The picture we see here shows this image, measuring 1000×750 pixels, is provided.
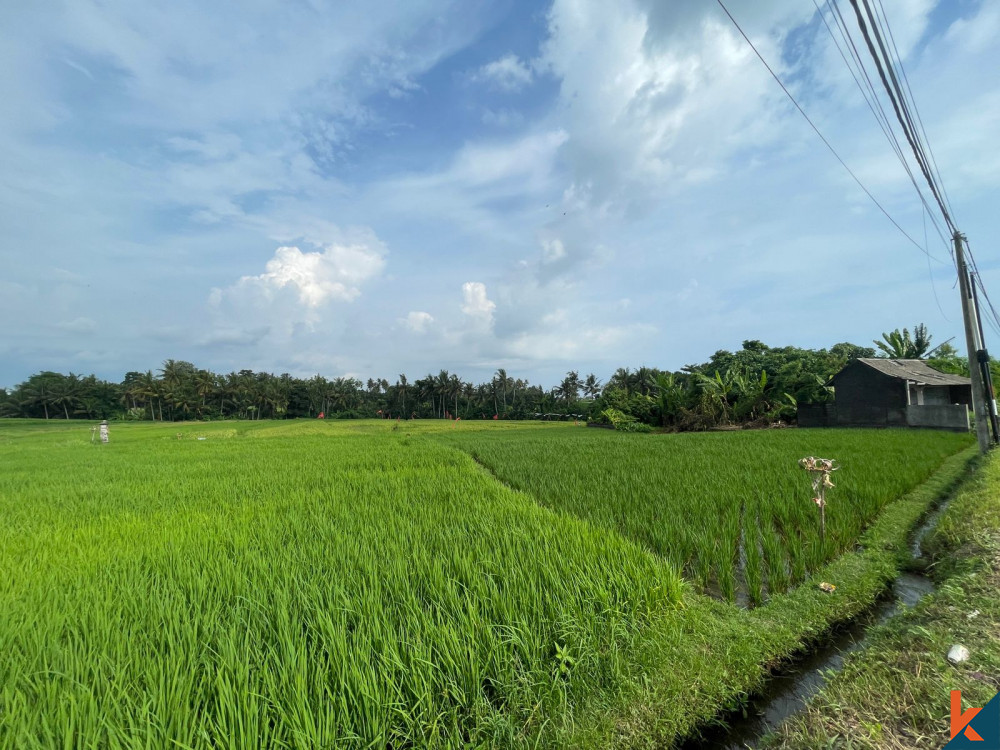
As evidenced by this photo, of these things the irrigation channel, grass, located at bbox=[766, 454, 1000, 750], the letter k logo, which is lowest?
the irrigation channel

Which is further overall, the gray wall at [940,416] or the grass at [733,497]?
the gray wall at [940,416]

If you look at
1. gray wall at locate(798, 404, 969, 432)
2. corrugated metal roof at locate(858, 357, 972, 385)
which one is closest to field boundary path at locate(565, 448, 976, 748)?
gray wall at locate(798, 404, 969, 432)

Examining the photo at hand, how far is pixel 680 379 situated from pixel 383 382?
50687mm

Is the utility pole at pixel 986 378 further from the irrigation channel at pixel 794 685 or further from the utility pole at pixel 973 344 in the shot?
the irrigation channel at pixel 794 685

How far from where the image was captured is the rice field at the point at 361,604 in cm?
172

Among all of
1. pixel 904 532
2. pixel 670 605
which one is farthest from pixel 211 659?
pixel 904 532

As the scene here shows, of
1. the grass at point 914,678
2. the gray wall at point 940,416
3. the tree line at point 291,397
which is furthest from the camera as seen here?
the tree line at point 291,397

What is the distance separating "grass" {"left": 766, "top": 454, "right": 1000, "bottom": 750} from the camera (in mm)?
1693

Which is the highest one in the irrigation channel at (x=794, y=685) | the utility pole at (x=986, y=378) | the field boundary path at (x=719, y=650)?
the utility pole at (x=986, y=378)

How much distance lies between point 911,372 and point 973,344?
1138 centimetres

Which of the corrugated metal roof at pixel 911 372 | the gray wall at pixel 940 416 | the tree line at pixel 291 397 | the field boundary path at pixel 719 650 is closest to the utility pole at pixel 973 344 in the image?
the gray wall at pixel 940 416

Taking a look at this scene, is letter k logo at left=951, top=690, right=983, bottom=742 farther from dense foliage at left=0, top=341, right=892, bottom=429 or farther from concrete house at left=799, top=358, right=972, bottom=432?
dense foliage at left=0, top=341, right=892, bottom=429

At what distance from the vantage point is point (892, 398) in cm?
1661

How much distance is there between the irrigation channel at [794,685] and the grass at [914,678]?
0.60 feet
